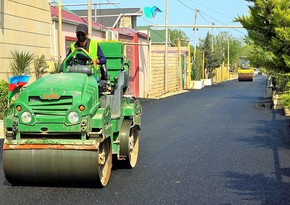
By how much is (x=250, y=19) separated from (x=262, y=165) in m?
3.61

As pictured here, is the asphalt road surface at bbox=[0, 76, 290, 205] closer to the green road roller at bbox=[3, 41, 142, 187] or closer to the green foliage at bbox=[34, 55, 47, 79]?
the green road roller at bbox=[3, 41, 142, 187]

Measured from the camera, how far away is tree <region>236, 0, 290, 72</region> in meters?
4.90

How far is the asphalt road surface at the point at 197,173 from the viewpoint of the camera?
20.4 ft

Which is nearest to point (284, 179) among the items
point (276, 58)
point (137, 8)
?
point (276, 58)

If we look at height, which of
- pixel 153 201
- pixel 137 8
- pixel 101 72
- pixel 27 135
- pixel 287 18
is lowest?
pixel 153 201

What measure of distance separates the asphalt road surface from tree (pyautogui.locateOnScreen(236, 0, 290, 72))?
1847mm

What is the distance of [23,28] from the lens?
15.3 meters

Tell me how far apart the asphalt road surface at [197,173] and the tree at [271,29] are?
1.85 metres

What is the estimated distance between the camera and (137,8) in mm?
44500

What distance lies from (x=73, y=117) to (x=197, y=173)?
2.44m

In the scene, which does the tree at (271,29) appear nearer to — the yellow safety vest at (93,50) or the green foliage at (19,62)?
the yellow safety vest at (93,50)

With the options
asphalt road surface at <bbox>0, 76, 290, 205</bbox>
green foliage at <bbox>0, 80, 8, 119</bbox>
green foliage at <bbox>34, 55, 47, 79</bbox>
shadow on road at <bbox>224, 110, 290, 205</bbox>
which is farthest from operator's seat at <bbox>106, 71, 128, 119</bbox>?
green foliage at <bbox>34, 55, 47, 79</bbox>

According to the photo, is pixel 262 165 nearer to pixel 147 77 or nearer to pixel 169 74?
pixel 147 77

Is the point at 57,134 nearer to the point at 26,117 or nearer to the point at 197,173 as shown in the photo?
the point at 26,117
